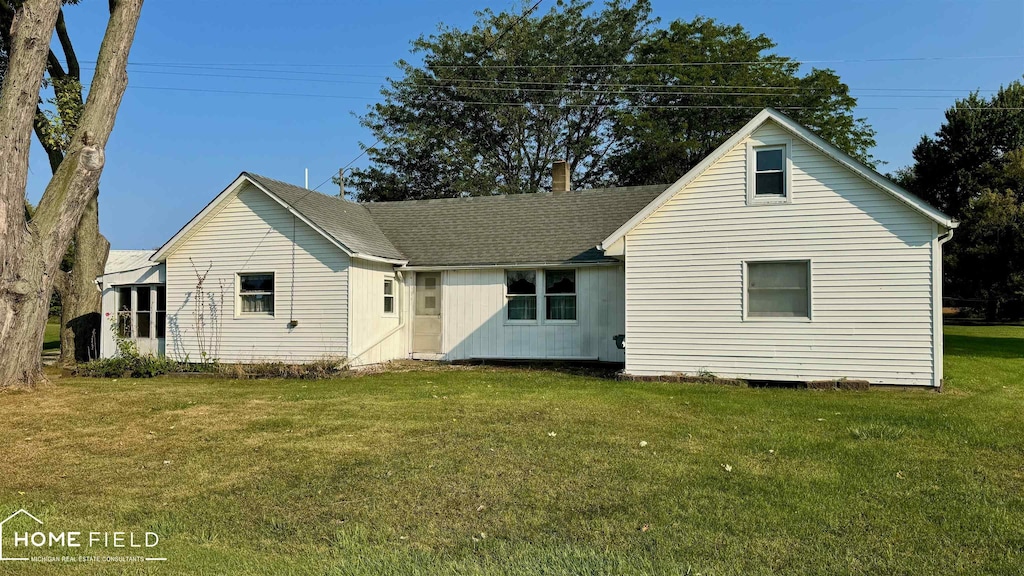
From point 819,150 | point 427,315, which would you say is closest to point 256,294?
point 427,315

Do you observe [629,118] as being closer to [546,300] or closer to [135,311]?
[546,300]

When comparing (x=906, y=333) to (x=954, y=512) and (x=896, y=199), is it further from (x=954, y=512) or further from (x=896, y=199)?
(x=954, y=512)

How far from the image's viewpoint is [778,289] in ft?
42.9

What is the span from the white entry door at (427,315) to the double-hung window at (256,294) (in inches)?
157

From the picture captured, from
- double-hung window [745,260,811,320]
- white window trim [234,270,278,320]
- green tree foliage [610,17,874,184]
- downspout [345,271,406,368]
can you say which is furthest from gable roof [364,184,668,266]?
green tree foliage [610,17,874,184]

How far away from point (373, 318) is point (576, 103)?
23.8m

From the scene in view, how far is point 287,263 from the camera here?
1619 centimetres

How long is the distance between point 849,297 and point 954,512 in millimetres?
8197

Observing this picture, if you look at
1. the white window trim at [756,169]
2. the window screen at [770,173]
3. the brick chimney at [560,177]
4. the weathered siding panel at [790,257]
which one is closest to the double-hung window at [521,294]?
the weathered siding panel at [790,257]

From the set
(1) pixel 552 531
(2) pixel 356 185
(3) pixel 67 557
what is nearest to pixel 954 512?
(1) pixel 552 531

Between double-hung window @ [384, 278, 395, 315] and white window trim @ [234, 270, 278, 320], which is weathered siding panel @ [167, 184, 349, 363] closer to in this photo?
white window trim @ [234, 270, 278, 320]

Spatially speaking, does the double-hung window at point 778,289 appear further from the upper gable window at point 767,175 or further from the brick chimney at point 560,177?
the brick chimney at point 560,177

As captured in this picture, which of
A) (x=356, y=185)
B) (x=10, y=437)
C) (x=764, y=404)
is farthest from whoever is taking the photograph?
(x=356, y=185)

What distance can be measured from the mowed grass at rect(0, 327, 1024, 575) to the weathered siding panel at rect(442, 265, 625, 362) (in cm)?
548
